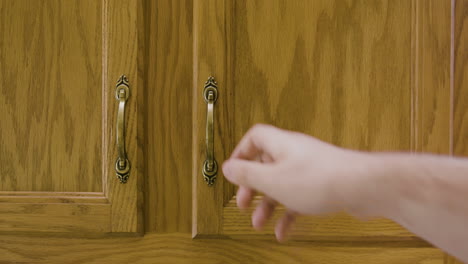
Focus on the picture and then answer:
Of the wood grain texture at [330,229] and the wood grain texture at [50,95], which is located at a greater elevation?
the wood grain texture at [50,95]

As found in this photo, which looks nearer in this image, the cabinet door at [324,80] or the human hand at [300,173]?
the human hand at [300,173]

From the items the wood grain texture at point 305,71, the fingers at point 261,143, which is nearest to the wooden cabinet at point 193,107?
the wood grain texture at point 305,71

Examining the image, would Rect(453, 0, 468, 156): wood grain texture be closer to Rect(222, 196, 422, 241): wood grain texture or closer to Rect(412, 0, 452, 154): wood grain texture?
Rect(412, 0, 452, 154): wood grain texture

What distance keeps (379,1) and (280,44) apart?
0.14m

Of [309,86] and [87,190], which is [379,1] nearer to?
[309,86]

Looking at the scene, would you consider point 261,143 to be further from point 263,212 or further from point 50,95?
point 50,95

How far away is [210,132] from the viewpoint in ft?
2.02

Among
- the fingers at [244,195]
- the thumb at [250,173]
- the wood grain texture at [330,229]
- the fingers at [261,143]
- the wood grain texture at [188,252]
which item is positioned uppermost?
the fingers at [261,143]

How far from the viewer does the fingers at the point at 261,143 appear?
298mm

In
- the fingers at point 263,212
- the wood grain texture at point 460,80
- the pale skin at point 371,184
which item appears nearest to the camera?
the pale skin at point 371,184

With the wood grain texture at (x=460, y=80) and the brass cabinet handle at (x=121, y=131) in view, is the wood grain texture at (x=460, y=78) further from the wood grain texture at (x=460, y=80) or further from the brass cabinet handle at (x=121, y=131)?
the brass cabinet handle at (x=121, y=131)

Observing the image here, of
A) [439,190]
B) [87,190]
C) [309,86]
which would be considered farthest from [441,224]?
[87,190]

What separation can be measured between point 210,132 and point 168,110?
0.25 ft

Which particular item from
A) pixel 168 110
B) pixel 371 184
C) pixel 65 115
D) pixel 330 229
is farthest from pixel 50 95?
pixel 371 184
